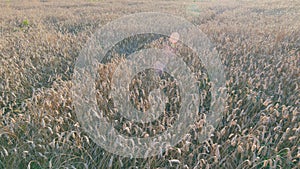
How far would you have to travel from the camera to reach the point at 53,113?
2.13m

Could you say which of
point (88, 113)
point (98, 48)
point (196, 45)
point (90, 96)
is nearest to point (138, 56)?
point (98, 48)

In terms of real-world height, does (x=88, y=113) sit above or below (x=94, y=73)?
below

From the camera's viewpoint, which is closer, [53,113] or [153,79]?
[53,113]

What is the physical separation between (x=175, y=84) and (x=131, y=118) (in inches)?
34.1

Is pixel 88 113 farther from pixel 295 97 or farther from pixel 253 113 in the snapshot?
pixel 295 97

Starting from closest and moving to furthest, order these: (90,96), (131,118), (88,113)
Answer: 1. (88,113)
2. (131,118)
3. (90,96)

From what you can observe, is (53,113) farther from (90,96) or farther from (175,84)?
(175,84)

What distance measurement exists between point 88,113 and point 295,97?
2.16m

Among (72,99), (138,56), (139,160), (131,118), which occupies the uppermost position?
(138,56)

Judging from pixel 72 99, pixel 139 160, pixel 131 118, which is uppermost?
pixel 72 99

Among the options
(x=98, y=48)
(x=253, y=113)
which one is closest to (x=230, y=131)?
(x=253, y=113)

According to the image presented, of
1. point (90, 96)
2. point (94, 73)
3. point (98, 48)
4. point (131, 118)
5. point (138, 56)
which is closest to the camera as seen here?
point (131, 118)

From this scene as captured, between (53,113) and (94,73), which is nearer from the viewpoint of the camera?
(53,113)

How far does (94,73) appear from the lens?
120 inches
